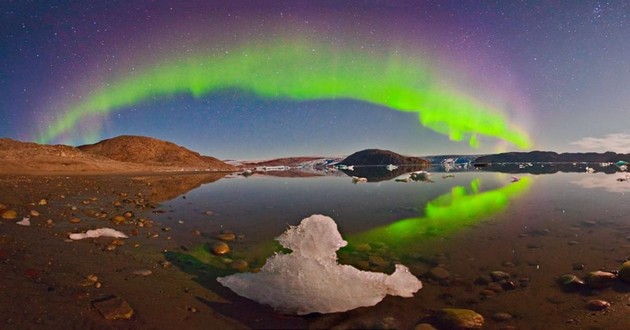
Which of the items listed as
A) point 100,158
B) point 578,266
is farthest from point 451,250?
point 100,158

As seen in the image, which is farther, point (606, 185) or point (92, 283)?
point (606, 185)

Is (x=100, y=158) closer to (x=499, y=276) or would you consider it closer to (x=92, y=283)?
(x=92, y=283)

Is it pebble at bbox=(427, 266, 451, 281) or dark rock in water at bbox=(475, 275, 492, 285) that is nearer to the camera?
dark rock in water at bbox=(475, 275, 492, 285)

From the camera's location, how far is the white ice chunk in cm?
899

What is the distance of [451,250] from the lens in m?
9.49

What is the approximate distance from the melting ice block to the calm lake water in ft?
0.68

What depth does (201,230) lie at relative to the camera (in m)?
11.5

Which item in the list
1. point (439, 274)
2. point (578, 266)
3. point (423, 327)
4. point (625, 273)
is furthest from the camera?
point (578, 266)

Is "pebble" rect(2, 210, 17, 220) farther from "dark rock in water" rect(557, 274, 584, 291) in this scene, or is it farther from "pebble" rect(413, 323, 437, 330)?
"dark rock in water" rect(557, 274, 584, 291)

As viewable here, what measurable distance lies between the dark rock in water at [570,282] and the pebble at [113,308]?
8.34 meters

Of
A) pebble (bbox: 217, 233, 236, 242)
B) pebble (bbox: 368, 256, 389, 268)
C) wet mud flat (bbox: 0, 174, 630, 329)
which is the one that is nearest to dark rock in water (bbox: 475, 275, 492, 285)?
wet mud flat (bbox: 0, 174, 630, 329)

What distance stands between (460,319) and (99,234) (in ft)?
32.5

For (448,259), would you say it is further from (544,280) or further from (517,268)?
(544,280)

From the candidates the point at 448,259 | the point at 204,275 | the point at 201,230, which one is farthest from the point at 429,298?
the point at 201,230
